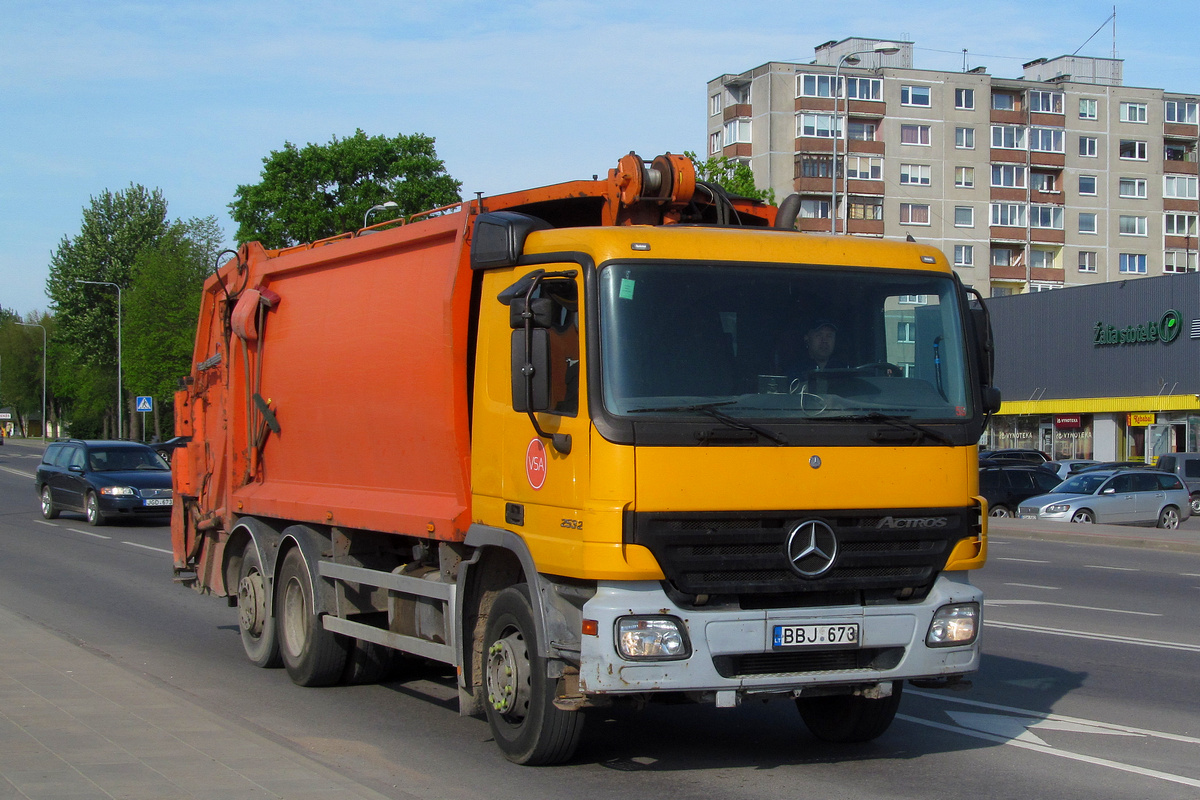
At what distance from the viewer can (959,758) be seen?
6887mm

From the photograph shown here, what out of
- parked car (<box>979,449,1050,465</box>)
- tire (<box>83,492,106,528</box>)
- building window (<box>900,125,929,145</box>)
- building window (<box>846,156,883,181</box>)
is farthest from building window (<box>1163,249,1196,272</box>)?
tire (<box>83,492,106,528</box>)

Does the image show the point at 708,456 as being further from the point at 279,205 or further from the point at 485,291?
the point at 279,205

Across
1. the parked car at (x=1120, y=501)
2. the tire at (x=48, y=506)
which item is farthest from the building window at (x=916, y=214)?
the tire at (x=48, y=506)

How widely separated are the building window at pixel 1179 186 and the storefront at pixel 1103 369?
33.1 meters

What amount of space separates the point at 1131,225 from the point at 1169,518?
2433 inches

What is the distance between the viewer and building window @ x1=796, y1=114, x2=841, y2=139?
3056 inches

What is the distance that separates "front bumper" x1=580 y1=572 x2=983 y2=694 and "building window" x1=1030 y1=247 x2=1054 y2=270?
82.4 meters

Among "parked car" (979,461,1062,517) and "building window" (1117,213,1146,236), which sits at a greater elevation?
"building window" (1117,213,1146,236)

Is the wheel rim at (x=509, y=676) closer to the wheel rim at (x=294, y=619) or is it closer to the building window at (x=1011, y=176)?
the wheel rim at (x=294, y=619)

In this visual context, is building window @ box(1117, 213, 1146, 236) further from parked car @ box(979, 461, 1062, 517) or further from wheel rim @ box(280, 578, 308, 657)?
wheel rim @ box(280, 578, 308, 657)

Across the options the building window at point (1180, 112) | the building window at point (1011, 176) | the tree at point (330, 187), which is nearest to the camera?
the tree at point (330, 187)

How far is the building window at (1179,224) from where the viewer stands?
282 ft

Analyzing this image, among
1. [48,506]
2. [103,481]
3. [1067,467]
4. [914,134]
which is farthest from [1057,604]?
[914,134]

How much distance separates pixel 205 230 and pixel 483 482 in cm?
6344
